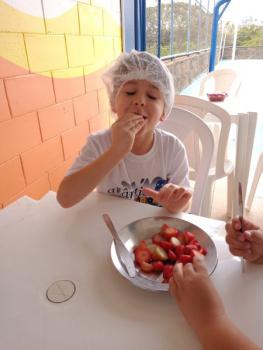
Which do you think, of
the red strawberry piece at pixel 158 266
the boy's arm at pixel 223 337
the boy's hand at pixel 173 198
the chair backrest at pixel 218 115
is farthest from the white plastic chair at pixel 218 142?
the boy's arm at pixel 223 337

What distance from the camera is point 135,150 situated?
0.96m

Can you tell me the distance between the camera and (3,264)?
528 millimetres

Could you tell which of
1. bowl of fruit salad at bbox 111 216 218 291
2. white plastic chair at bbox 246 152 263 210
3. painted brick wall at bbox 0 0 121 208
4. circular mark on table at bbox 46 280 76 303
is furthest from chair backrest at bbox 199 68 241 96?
circular mark on table at bbox 46 280 76 303

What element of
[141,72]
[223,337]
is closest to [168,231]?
[223,337]

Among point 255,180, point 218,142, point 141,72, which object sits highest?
point 141,72

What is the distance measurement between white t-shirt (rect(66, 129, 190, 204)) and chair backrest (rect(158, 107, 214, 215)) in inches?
4.3

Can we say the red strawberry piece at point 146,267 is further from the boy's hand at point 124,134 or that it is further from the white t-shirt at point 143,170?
the white t-shirt at point 143,170

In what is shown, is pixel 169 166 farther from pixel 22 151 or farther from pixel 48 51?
pixel 48 51

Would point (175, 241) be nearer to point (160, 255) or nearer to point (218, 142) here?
point (160, 255)

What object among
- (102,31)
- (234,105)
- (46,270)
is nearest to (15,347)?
(46,270)

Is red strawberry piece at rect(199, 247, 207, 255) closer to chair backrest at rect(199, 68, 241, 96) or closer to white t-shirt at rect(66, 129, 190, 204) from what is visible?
white t-shirt at rect(66, 129, 190, 204)

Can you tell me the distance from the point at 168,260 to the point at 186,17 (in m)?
4.18

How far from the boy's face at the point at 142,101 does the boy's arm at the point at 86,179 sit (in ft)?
0.60

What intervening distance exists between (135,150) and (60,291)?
1.94 feet
